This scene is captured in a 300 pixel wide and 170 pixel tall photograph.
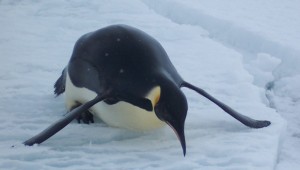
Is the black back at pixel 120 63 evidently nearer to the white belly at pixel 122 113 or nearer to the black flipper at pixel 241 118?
the white belly at pixel 122 113

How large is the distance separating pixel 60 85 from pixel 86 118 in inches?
20.3

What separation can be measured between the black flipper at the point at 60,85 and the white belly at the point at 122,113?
1.08ft

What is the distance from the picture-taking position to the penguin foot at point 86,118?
2.99m

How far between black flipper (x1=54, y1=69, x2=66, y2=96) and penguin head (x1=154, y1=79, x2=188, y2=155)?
95 centimetres

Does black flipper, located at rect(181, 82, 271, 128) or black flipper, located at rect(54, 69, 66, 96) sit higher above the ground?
black flipper, located at rect(181, 82, 271, 128)

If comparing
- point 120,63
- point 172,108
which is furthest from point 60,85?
point 172,108

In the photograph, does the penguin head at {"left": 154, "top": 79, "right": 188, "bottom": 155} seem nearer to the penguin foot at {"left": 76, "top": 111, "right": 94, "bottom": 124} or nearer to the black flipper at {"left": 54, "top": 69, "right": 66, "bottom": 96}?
the penguin foot at {"left": 76, "top": 111, "right": 94, "bottom": 124}

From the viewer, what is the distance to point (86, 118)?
299 centimetres

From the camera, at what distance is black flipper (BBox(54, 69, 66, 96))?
3335 millimetres

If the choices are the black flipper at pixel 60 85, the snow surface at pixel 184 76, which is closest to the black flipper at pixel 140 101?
the snow surface at pixel 184 76

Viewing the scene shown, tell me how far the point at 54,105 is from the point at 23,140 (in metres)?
0.56

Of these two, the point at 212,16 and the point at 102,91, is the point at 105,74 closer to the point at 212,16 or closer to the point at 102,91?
the point at 102,91

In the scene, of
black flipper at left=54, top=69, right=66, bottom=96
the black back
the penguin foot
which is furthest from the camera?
black flipper at left=54, top=69, right=66, bottom=96

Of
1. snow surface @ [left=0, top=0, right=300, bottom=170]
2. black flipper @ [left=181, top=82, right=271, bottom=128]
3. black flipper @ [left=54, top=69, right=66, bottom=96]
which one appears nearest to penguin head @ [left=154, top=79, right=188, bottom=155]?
snow surface @ [left=0, top=0, right=300, bottom=170]
